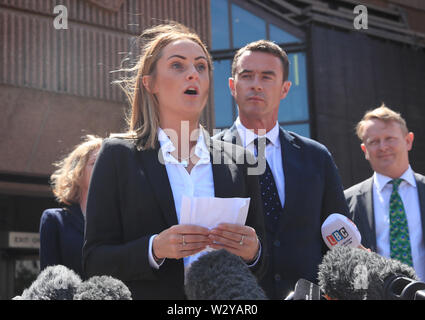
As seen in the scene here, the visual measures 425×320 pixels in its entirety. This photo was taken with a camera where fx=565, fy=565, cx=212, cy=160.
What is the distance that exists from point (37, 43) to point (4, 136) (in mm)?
1475

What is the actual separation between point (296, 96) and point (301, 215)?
836cm

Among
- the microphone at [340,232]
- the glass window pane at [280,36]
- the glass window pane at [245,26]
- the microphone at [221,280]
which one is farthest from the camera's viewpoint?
the glass window pane at [280,36]

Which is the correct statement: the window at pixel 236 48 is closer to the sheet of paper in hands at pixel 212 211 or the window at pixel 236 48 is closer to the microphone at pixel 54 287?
the sheet of paper in hands at pixel 212 211

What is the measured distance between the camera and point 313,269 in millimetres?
2467

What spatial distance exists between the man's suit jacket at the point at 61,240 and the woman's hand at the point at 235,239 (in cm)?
172

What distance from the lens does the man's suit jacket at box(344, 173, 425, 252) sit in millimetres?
3828

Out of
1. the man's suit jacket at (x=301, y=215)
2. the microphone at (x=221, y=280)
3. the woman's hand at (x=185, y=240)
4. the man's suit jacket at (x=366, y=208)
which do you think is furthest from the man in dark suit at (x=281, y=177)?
the microphone at (x=221, y=280)

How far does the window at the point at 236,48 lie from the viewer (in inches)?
387

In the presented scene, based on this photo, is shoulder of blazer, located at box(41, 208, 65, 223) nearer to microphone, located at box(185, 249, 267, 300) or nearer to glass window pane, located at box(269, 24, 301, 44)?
microphone, located at box(185, 249, 267, 300)

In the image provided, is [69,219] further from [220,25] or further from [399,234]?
[220,25]

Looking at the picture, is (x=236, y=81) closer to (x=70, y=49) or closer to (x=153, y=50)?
(x=153, y=50)

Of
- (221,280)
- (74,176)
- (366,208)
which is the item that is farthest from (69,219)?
(221,280)

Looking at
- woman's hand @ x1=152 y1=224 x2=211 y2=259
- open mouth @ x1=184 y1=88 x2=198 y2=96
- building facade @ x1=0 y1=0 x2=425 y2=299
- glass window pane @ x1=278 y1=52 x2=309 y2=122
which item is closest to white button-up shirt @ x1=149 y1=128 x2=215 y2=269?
open mouth @ x1=184 y1=88 x2=198 y2=96
